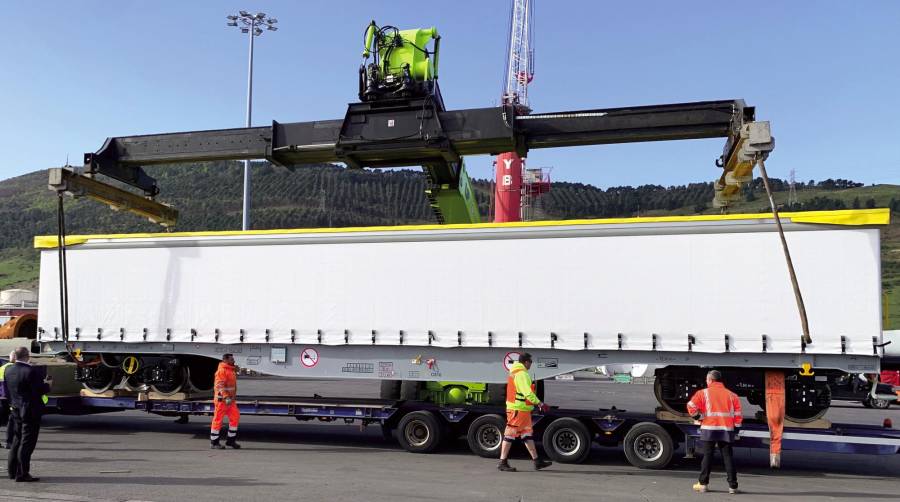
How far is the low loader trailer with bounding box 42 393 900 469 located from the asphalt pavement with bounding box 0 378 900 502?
0.95 ft

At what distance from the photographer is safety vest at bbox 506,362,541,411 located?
9680 mm

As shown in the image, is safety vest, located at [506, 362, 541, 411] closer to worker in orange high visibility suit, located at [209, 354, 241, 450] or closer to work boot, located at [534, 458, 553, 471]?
work boot, located at [534, 458, 553, 471]

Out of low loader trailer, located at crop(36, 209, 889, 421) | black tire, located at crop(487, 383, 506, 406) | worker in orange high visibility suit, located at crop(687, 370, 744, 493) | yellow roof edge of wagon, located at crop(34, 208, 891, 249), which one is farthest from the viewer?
black tire, located at crop(487, 383, 506, 406)

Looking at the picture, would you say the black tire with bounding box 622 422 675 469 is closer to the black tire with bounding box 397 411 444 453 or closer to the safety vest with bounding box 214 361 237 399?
the black tire with bounding box 397 411 444 453

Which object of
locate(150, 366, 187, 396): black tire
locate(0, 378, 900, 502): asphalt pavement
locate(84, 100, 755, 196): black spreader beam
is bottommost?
locate(0, 378, 900, 502): asphalt pavement

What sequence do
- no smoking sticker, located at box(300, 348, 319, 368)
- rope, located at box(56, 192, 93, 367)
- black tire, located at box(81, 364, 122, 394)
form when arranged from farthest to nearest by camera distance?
1. black tire, located at box(81, 364, 122, 394)
2. rope, located at box(56, 192, 93, 367)
3. no smoking sticker, located at box(300, 348, 319, 368)

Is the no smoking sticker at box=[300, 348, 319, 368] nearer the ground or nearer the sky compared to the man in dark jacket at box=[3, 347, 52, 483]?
nearer the sky

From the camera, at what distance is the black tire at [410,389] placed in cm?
1230

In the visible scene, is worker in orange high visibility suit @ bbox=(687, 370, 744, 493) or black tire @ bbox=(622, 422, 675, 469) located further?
black tire @ bbox=(622, 422, 675, 469)

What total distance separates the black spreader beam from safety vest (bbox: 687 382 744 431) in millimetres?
3586

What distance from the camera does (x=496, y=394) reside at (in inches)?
460

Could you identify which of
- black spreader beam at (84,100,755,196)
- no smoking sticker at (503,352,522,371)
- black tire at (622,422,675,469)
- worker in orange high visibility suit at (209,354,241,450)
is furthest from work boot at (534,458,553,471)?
worker in orange high visibility suit at (209,354,241,450)

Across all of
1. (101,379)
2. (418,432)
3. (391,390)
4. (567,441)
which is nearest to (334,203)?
(101,379)

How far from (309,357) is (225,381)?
55.5 inches
